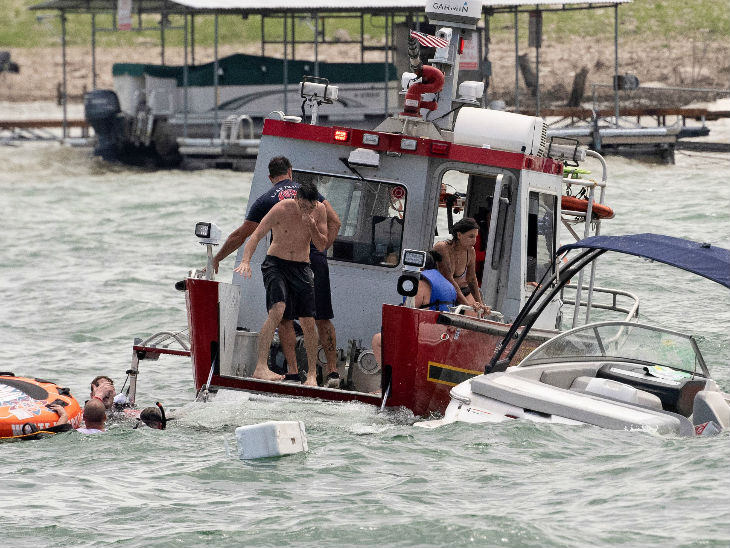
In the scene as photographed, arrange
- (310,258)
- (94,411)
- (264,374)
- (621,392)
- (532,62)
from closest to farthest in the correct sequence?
1. (621,392)
2. (94,411)
3. (264,374)
4. (310,258)
5. (532,62)

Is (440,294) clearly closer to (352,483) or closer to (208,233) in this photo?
(208,233)

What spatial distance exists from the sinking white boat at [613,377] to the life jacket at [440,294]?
72 cm

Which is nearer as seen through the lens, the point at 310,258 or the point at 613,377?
the point at 613,377

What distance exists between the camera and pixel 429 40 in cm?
1220

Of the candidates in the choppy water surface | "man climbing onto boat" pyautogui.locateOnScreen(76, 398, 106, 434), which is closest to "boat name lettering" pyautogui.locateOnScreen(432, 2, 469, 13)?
the choppy water surface

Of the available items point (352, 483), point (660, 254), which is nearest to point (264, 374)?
point (352, 483)

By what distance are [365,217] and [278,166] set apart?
910 mm

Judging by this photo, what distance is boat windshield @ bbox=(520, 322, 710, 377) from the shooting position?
32.7 feet

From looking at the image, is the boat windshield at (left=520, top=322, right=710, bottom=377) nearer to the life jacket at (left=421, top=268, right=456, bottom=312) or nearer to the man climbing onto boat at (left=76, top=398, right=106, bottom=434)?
the life jacket at (left=421, top=268, right=456, bottom=312)

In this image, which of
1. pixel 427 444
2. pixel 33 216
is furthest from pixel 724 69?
pixel 427 444

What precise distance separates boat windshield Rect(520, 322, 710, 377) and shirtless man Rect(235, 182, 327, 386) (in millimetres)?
1803

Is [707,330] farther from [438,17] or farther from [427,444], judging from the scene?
[427,444]

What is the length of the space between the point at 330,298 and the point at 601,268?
8.84 m

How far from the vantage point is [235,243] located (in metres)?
11.4
